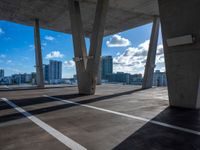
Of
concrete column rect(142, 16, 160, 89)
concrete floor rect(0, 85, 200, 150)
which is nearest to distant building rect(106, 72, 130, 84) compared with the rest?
concrete column rect(142, 16, 160, 89)

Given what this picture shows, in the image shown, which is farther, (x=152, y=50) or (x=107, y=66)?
(x=107, y=66)

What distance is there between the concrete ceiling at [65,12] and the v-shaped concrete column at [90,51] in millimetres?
3010

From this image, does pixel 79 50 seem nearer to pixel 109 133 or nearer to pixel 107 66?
pixel 109 133

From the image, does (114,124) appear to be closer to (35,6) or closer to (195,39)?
(195,39)

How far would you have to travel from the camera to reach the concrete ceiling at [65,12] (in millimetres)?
14469

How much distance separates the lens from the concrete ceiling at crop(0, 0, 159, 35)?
14469mm

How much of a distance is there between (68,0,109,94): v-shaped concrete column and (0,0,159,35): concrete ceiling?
3010 millimetres

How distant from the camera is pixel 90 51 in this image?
38.8 feet

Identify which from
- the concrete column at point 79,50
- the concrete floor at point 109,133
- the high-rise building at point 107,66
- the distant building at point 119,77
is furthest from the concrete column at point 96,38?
the high-rise building at point 107,66

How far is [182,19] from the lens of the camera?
656 centimetres

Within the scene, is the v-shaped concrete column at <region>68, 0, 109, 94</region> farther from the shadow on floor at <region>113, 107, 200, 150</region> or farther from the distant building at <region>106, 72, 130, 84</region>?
the distant building at <region>106, 72, 130, 84</region>

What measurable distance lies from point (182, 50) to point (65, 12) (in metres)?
13.1

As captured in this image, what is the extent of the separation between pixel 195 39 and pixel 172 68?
1.49m

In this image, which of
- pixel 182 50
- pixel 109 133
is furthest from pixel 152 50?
pixel 109 133
